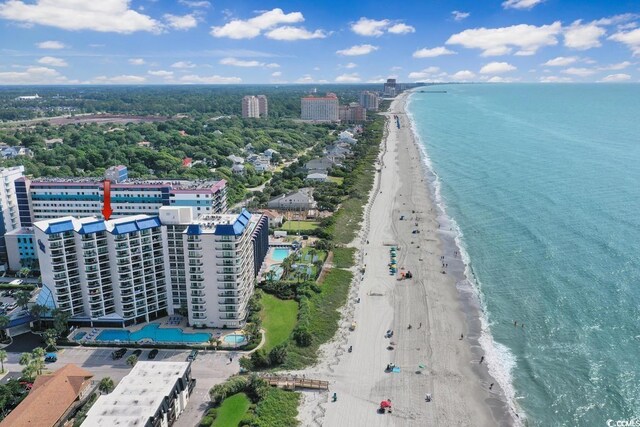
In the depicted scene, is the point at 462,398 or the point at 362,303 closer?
the point at 462,398

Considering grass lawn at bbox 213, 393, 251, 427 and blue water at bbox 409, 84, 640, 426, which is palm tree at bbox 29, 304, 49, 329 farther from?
blue water at bbox 409, 84, 640, 426

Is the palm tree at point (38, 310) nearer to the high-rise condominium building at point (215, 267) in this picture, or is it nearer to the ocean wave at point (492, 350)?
the high-rise condominium building at point (215, 267)

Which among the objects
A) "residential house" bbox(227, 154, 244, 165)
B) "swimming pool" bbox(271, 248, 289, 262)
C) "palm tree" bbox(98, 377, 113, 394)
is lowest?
"palm tree" bbox(98, 377, 113, 394)

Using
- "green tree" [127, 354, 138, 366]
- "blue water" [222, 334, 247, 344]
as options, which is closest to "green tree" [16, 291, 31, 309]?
"green tree" [127, 354, 138, 366]

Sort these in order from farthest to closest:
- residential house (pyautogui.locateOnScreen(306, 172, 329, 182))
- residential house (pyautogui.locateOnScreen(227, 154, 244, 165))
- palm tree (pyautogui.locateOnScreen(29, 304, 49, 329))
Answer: residential house (pyautogui.locateOnScreen(227, 154, 244, 165)) → residential house (pyautogui.locateOnScreen(306, 172, 329, 182)) → palm tree (pyautogui.locateOnScreen(29, 304, 49, 329))

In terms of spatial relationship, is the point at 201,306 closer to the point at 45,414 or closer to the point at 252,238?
the point at 252,238

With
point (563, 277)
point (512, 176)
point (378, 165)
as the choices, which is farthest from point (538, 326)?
point (378, 165)

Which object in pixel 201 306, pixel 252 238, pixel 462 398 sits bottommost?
pixel 462 398

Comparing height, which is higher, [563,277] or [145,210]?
[145,210]
